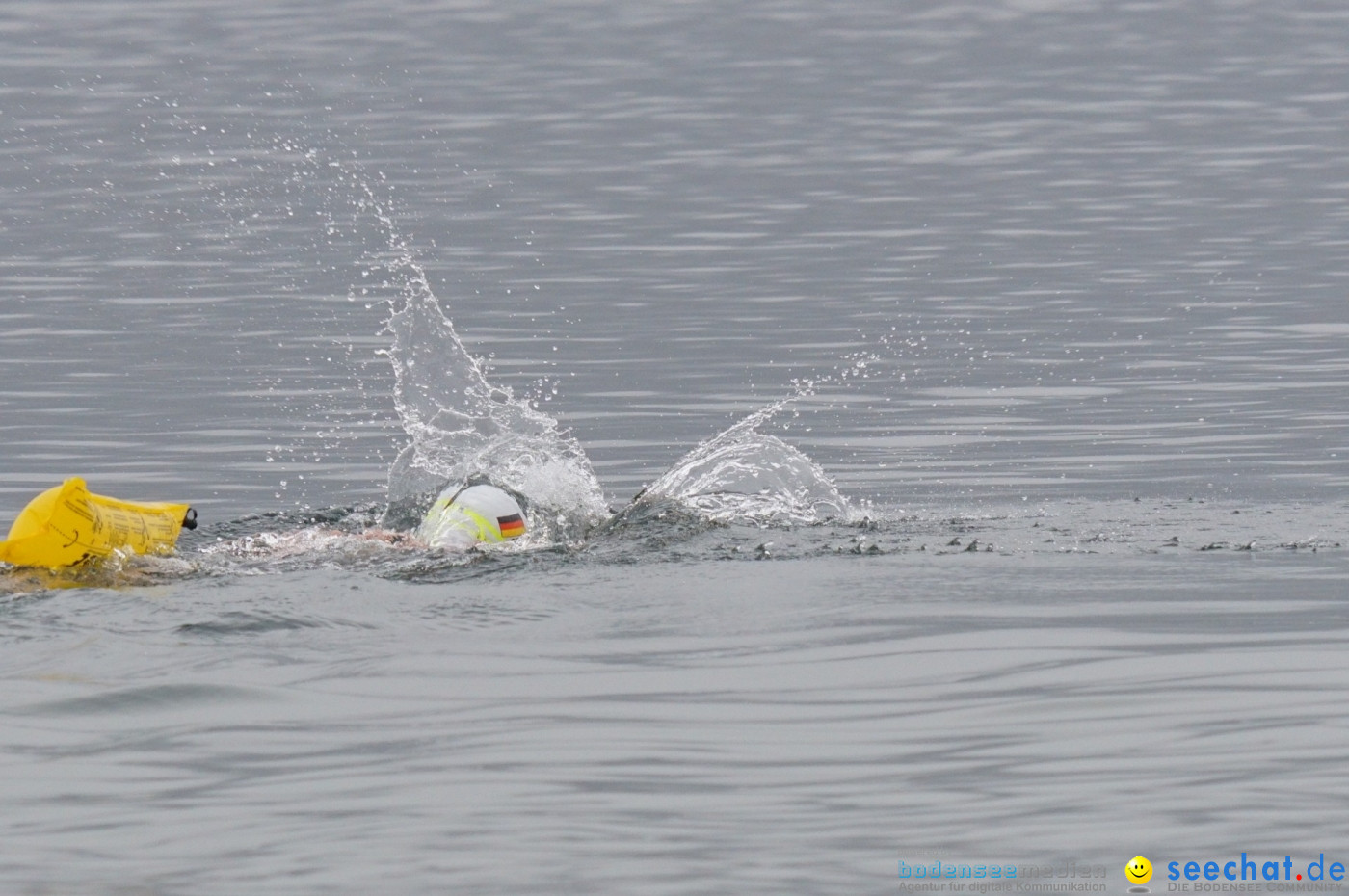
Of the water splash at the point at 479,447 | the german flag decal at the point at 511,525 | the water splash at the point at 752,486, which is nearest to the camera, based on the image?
the german flag decal at the point at 511,525

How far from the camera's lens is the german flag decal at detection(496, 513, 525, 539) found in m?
12.8

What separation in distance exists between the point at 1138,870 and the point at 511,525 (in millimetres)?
6184

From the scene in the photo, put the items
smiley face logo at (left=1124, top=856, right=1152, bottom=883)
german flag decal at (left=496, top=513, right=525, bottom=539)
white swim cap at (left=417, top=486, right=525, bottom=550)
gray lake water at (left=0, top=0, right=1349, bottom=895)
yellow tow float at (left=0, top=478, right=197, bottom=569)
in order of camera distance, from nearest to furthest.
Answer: smiley face logo at (left=1124, top=856, right=1152, bottom=883) → gray lake water at (left=0, top=0, right=1349, bottom=895) → yellow tow float at (left=0, top=478, right=197, bottom=569) → white swim cap at (left=417, top=486, right=525, bottom=550) → german flag decal at (left=496, top=513, right=525, bottom=539)

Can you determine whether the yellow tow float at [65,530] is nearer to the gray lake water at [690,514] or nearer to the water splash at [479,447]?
the gray lake water at [690,514]

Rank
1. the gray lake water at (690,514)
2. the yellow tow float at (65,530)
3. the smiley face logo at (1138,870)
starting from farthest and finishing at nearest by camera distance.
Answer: the yellow tow float at (65,530)
the gray lake water at (690,514)
the smiley face logo at (1138,870)

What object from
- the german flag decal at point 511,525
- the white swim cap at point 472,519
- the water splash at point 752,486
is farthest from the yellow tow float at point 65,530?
the water splash at point 752,486

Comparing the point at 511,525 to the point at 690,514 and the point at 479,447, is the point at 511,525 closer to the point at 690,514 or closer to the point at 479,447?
the point at 690,514

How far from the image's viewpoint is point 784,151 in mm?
38312

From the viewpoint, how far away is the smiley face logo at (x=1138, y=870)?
7.15m

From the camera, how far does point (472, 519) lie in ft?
41.8

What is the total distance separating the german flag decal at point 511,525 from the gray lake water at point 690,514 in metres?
0.39

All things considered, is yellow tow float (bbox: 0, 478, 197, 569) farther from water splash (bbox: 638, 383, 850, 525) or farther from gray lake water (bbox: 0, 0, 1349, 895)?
water splash (bbox: 638, 383, 850, 525)

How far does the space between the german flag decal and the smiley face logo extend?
605 centimetres

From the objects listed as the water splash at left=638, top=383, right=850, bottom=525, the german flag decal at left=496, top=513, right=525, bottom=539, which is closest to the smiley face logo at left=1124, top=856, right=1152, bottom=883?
the german flag decal at left=496, top=513, right=525, bottom=539
